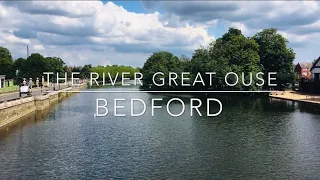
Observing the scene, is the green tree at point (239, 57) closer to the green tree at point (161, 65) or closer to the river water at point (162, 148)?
Result: the green tree at point (161, 65)

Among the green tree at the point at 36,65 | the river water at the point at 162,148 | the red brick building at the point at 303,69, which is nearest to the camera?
the river water at the point at 162,148

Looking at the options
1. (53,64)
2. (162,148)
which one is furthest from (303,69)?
(162,148)

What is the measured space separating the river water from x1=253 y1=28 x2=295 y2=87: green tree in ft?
146

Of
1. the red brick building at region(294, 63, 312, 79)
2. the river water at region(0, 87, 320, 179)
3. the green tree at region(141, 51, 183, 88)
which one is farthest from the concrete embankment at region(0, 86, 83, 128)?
the red brick building at region(294, 63, 312, 79)

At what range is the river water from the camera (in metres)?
22.9

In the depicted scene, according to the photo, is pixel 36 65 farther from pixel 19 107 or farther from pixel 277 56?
pixel 19 107

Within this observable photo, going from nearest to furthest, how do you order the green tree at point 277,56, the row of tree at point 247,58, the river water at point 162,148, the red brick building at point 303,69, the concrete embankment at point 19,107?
1. the river water at point 162,148
2. the concrete embankment at point 19,107
3. the row of tree at point 247,58
4. the green tree at point 277,56
5. the red brick building at point 303,69

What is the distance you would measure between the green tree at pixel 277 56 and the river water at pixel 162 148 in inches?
1747

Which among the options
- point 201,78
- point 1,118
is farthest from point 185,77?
point 1,118

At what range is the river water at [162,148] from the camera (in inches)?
901

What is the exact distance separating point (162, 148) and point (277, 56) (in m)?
70.8

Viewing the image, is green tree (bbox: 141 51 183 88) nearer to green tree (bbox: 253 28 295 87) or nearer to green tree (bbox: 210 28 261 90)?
green tree (bbox: 210 28 261 90)

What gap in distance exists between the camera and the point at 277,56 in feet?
305

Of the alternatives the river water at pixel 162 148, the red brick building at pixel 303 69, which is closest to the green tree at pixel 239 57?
the red brick building at pixel 303 69
